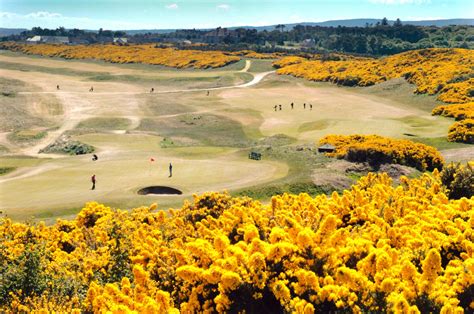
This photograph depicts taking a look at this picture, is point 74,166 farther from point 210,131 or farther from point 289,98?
point 289,98

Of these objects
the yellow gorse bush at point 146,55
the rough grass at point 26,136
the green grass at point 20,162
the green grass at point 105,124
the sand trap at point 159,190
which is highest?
the yellow gorse bush at point 146,55

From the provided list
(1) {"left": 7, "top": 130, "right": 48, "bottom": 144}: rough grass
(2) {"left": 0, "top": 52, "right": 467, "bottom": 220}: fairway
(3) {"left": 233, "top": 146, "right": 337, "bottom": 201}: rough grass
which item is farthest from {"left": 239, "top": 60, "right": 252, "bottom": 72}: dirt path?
(3) {"left": 233, "top": 146, "right": 337, "bottom": 201}: rough grass

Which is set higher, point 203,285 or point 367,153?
point 203,285

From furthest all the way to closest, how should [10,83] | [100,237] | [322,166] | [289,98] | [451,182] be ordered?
[10,83]
[289,98]
[322,166]
[451,182]
[100,237]

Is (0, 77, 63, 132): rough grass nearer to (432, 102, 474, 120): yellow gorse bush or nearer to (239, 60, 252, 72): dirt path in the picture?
(239, 60, 252, 72): dirt path

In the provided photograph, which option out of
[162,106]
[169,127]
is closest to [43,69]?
[162,106]

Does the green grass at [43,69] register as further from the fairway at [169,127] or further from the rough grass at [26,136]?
the rough grass at [26,136]

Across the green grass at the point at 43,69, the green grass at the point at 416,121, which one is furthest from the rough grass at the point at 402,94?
the green grass at the point at 43,69

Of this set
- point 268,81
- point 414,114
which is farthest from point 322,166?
point 268,81
